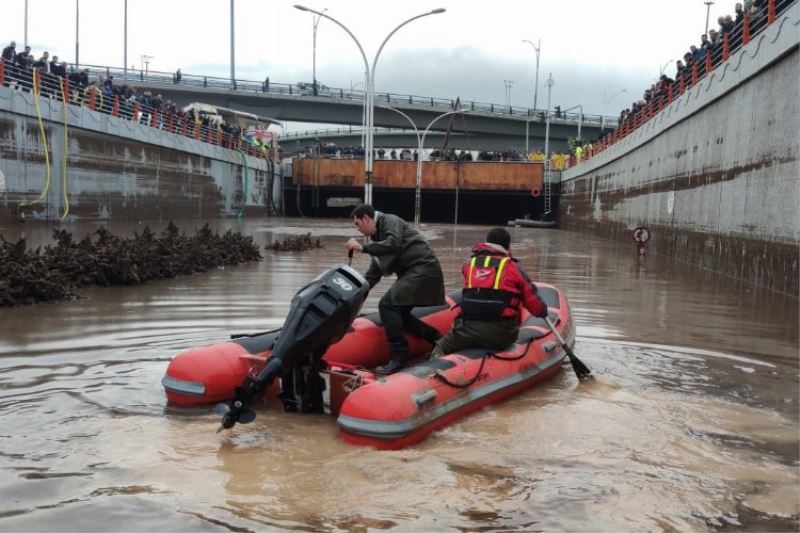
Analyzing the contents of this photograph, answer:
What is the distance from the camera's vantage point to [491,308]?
20.6 ft

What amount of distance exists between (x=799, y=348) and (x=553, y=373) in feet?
11.4

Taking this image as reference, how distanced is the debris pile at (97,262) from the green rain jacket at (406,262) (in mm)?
5348

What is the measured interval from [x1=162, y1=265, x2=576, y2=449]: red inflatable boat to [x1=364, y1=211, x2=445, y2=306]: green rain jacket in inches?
27.5

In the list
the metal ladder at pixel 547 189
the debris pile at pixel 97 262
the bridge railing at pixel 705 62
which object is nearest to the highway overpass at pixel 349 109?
the metal ladder at pixel 547 189

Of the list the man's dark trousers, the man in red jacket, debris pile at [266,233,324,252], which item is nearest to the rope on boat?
the man in red jacket

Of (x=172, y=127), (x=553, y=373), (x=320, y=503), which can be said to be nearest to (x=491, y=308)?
(x=553, y=373)

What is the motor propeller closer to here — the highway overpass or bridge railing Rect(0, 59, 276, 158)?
bridge railing Rect(0, 59, 276, 158)

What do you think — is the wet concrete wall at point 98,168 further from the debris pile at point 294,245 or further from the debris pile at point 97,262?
the debris pile at point 97,262

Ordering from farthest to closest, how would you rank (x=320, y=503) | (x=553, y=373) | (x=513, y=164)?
1. (x=513, y=164)
2. (x=553, y=373)
3. (x=320, y=503)

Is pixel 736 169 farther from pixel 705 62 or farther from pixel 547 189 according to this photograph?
pixel 547 189

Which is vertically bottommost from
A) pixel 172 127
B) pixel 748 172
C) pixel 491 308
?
pixel 491 308

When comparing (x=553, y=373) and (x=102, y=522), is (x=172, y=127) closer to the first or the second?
(x=553, y=373)

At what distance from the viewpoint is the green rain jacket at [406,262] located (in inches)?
271

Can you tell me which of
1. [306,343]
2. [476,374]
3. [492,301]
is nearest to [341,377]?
[306,343]
